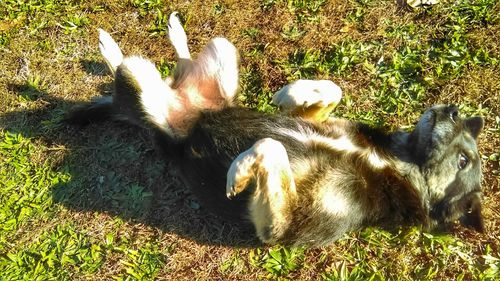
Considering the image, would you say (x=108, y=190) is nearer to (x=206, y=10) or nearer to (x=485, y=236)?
(x=206, y=10)

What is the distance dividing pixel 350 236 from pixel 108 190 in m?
2.28

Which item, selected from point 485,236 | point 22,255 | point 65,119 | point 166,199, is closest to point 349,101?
point 485,236

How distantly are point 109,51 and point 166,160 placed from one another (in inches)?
47.1

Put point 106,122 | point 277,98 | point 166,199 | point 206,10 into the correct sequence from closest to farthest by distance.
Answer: point 277,98 < point 166,199 < point 106,122 < point 206,10

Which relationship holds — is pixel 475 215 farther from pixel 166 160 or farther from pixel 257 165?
pixel 166 160

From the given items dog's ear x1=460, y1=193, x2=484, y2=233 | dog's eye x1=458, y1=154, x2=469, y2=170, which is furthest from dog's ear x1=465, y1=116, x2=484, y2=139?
dog's ear x1=460, y1=193, x2=484, y2=233

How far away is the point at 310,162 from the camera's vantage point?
142 inches

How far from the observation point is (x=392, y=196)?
12.1 feet

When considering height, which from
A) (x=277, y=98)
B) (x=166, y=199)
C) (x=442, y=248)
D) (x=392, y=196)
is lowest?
(x=442, y=248)

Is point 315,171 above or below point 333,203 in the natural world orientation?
above

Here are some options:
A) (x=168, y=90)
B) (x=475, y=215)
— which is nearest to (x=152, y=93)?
(x=168, y=90)

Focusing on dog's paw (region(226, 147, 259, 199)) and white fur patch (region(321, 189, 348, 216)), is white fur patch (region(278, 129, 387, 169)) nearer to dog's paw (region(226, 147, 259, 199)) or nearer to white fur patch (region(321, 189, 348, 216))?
white fur patch (region(321, 189, 348, 216))

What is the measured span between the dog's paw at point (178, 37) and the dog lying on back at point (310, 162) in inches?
21.0

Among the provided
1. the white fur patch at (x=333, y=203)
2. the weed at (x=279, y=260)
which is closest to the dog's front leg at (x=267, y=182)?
the white fur patch at (x=333, y=203)
